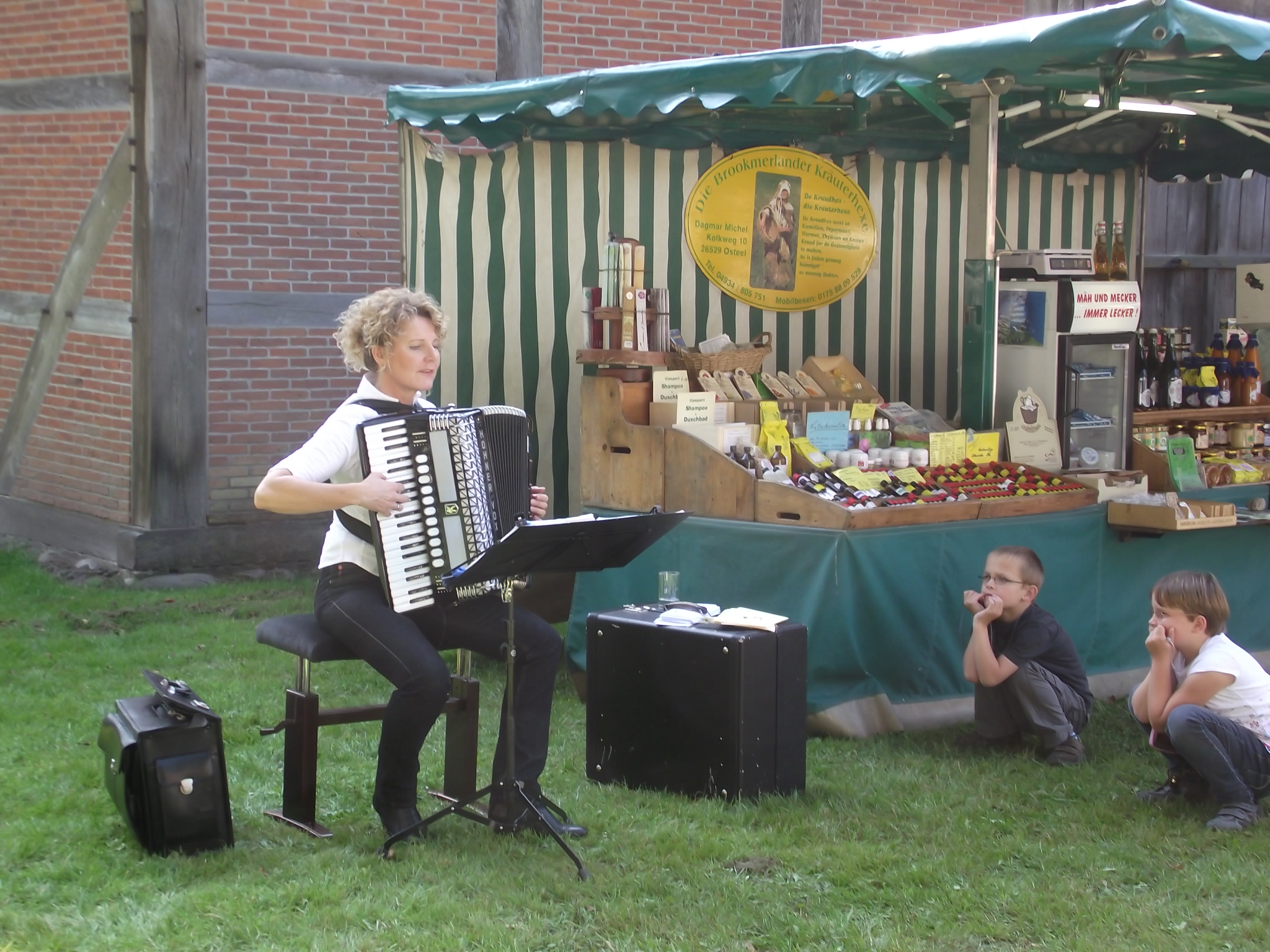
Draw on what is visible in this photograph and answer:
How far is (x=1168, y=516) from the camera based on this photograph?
5.41 meters

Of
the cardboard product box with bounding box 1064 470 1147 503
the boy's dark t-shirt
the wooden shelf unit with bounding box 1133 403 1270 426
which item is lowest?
the boy's dark t-shirt

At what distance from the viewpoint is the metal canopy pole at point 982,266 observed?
571cm

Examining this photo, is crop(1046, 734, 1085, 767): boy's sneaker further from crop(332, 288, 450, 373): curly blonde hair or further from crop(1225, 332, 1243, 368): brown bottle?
crop(1225, 332, 1243, 368): brown bottle

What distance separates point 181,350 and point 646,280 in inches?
114

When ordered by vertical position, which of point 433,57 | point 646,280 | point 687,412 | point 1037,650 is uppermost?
point 433,57

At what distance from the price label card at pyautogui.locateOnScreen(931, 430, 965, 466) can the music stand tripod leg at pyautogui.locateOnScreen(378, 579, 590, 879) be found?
6.86ft

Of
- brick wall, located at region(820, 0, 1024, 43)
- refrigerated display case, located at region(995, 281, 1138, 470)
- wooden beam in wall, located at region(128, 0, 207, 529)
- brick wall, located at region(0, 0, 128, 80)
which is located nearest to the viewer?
refrigerated display case, located at region(995, 281, 1138, 470)

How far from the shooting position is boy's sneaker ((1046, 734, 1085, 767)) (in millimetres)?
4852

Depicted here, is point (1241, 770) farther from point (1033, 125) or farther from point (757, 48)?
point (757, 48)

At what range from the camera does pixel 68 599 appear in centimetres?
739

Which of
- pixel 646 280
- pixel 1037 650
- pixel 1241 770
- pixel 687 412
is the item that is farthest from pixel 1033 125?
pixel 1241 770

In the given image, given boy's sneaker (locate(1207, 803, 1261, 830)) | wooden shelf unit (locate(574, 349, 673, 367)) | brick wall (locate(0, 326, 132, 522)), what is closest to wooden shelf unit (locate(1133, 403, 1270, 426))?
wooden shelf unit (locate(574, 349, 673, 367))

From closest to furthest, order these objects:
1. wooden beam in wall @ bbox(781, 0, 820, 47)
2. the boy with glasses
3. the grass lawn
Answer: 1. the grass lawn
2. the boy with glasses
3. wooden beam in wall @ bbox(781, 0, 820, 47)

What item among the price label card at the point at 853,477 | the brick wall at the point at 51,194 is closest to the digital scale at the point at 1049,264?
the price label card at the point at 853,477
